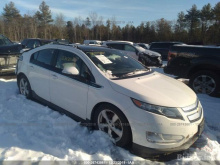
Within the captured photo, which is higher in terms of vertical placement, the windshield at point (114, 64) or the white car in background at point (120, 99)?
the windshield at point (114, 64)

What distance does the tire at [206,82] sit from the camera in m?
5.76

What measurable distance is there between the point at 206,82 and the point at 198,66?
56cm

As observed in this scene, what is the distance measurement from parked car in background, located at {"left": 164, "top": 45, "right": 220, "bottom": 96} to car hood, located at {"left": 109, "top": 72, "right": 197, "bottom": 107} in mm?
2961

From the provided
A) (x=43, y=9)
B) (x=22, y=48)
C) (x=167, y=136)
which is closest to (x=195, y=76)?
(x=167, y=136)

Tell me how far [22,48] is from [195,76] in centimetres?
804

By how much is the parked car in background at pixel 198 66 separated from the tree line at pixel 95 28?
41.3 metres

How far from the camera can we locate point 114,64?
382cm

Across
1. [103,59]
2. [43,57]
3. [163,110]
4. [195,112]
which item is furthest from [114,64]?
[43,57]

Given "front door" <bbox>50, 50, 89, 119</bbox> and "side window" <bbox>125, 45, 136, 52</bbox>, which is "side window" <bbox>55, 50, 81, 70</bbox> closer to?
"front door" <bbox>50, 50, 89, 119</bbox>

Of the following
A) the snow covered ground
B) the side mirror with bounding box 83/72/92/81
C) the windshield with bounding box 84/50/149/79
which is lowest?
the snow covered ground

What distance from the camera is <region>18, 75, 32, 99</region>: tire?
4.83 meters

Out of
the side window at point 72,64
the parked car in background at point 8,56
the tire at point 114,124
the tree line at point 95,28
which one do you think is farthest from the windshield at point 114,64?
the tree line at point 95,28

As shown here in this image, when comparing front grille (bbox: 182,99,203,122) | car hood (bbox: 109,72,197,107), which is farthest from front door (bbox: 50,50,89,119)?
→ front grille (bbox: 182,99,203,122)

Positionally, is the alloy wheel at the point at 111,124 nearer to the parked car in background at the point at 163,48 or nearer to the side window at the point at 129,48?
the side window at the point at 129,48
